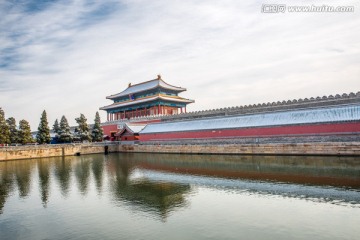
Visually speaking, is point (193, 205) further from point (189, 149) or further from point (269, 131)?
point (189, 149)

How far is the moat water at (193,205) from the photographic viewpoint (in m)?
9.70

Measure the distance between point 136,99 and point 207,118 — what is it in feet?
76.9

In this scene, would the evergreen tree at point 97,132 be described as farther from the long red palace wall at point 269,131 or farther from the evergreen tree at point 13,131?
the evergreen tree at point 13,131

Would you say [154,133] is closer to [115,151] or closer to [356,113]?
[115,151]

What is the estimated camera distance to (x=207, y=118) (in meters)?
42.1

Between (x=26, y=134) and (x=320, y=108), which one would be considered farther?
(x=26, y=134)

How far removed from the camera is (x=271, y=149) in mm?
30281

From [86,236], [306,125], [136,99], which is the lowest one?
[86,236]

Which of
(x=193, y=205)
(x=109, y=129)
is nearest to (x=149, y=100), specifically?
(x=109, y=129)

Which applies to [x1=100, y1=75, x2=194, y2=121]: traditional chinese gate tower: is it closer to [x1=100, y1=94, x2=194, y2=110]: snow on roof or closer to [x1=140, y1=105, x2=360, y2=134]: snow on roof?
[x1=100, y1=94, x2=194, y2=110]: snow on roof

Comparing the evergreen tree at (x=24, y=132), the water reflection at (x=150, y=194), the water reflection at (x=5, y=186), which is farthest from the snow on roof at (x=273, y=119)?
the water reflection at (x=5, y=186)

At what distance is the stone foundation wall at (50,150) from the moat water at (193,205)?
19.8 metres

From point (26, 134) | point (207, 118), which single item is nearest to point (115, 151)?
point (26, 134)

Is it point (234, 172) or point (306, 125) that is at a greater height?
point (306, 125)
